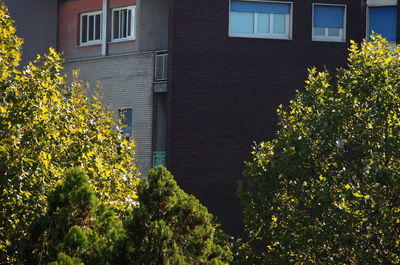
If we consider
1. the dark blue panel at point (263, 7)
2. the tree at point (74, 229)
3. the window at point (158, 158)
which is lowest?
the tree at point (74, 229)

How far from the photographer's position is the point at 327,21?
122ft

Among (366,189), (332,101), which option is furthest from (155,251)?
(332,101)

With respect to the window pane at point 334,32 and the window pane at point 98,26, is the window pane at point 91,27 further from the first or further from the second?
the window pane at point 334,32

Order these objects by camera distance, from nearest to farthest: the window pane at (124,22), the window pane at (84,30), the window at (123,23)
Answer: the window at (123,23)
the window pane at (124,22)
the window pane at (84,30)

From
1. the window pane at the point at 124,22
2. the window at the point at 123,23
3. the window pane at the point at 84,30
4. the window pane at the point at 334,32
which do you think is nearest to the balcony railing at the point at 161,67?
the window at the point at 123,23

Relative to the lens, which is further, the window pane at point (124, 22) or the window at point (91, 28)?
the window at point (91, 28)

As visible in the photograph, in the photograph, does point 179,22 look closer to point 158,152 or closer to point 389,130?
point 158,152

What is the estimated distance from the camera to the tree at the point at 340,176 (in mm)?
23000

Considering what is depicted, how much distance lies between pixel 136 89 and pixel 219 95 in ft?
10.9

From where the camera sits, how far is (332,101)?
80.3ft

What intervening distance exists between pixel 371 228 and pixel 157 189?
707 centimetres

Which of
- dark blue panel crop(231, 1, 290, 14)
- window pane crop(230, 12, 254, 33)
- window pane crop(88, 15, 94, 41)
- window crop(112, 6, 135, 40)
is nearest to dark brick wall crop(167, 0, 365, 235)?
window pane crop(230, 12, 254, 33)

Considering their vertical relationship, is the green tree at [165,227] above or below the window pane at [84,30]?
below

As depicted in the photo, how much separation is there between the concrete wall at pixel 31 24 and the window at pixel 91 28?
1402 mm
